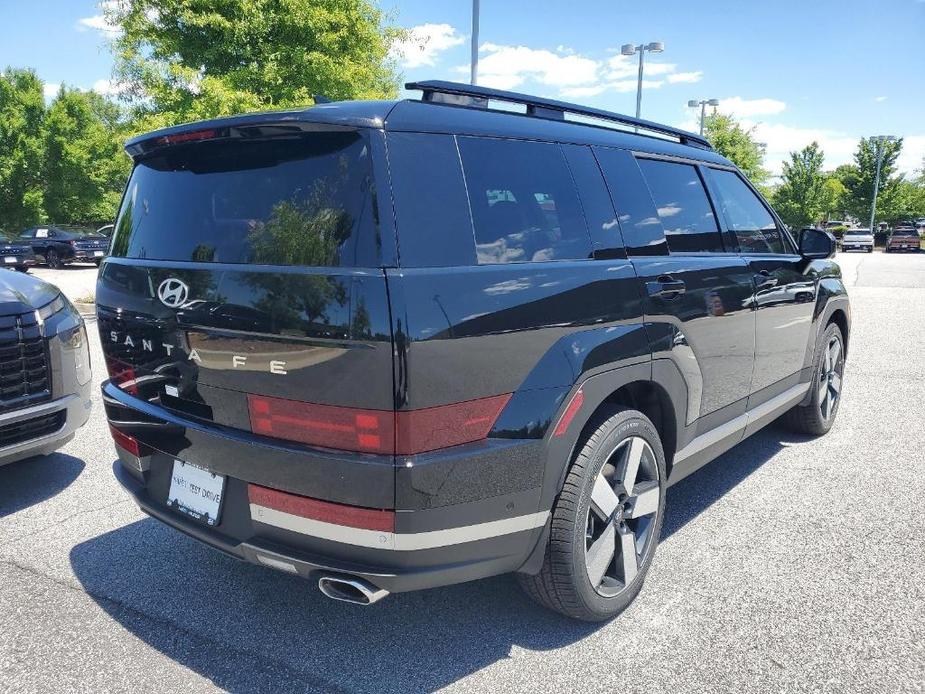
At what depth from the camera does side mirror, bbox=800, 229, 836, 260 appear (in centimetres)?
421

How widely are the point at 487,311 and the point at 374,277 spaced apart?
381 millimetres

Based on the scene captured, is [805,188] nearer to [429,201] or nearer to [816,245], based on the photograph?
[816,245]

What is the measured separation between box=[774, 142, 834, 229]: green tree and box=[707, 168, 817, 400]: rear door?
166 feet

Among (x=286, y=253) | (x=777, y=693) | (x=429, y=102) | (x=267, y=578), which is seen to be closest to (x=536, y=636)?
(x=777, y=693)

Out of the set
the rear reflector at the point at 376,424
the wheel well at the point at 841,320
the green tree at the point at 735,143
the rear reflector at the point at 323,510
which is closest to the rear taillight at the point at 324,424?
the rear reflector at the point at 376,424

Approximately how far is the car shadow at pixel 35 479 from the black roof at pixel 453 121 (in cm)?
231

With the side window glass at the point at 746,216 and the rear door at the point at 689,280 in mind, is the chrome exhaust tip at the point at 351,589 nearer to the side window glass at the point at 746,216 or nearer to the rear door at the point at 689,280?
the rear door at the point at 689,280

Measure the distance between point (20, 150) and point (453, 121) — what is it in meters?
37.9

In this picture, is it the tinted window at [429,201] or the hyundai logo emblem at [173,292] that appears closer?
the tinted window at [429,201]

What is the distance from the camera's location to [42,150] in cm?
3250

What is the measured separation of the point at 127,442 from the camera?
2.76 metres

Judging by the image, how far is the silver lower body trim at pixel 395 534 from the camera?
203 cm

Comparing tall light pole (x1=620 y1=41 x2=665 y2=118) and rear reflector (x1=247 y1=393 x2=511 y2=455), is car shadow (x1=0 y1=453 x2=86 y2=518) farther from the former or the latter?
tall light pole (x1=620 y1=41 x2=665 y2=118)

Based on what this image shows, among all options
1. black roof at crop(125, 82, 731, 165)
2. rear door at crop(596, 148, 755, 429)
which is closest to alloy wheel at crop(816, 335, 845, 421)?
rear door at crop(596, 148, 755, 429)
